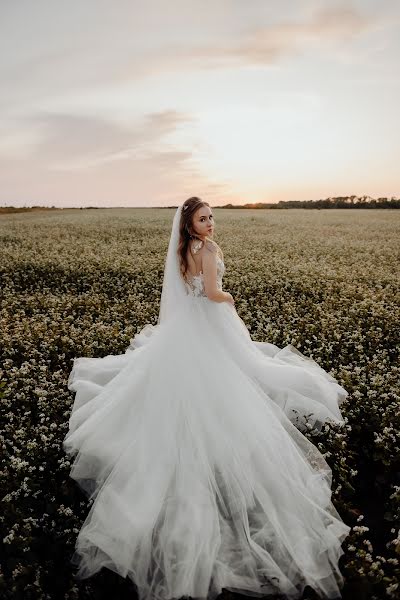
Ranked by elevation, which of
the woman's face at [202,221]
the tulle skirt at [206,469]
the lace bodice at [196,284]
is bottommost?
the tulle skirt at [206,469]

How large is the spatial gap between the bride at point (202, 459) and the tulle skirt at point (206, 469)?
13 mm

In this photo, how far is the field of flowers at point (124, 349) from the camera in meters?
4.50

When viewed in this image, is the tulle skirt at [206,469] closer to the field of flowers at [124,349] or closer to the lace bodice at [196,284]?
the lace bodice at [196,284]

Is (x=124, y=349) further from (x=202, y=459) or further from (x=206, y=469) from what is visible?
(x=206, y=469)

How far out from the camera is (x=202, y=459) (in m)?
4.88

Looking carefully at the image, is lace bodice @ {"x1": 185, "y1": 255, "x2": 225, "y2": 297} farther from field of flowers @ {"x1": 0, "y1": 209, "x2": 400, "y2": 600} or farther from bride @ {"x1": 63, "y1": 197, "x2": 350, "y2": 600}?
field of flowers @ {"x1": 0, "y1": 209, "x2": 400, "y2": 600}

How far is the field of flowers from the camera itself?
4496 mm

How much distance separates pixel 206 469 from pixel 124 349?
4.83m

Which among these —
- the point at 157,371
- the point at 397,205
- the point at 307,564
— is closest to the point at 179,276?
the point at 157,371

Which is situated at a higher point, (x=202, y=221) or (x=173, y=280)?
(x=202, y=221)

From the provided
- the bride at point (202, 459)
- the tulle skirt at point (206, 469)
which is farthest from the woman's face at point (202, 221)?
the tulle skirt at point (206, 469)

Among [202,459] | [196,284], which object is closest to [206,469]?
[202,459]

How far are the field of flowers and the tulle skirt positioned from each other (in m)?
0.31

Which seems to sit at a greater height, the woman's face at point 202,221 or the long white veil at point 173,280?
the woman's face at point 202,221
